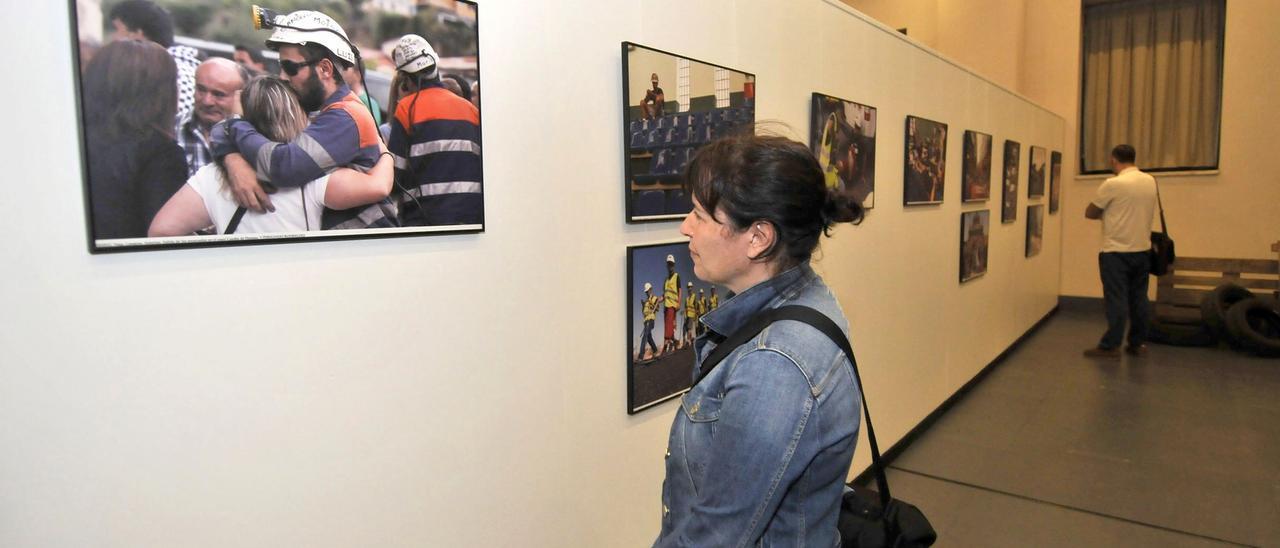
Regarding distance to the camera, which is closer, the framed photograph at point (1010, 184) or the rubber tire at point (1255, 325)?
the framed photograph at point (1010, 184)

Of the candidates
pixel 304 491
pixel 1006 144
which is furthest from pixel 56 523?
pixel 1006 144

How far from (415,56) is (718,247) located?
0.87m

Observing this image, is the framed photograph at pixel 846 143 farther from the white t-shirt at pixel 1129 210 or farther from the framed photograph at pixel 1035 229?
the framed photograph at pixel 1035 229

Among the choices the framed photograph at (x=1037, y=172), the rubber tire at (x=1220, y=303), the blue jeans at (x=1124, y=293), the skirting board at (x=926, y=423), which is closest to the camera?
the skirting board at (x=926, y=423)

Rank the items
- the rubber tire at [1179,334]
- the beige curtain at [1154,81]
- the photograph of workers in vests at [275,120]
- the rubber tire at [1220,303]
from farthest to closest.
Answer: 1. the beige curtain at [1154,81]
2. the rubber tire at [1179,334]
3. the rubber tire at [1220,303]
4. the photograph of workers in vests at [275,120]

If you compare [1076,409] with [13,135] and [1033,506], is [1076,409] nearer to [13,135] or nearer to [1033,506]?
[1033,506]

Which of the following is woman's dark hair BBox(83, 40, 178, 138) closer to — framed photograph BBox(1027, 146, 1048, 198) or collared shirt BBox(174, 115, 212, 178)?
collared shirt BBox(174, 115, 212, 178)

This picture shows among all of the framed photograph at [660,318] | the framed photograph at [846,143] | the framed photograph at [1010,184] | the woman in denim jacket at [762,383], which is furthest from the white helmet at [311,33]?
the framed photograph at [1010,184]

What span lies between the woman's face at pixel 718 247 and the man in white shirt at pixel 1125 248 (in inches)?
273

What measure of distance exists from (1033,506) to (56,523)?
392 cm

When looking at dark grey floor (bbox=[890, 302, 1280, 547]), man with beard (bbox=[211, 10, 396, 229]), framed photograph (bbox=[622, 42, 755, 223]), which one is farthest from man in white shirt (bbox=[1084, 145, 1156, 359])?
man with beard (bbox=[211, 10, 396, 229])

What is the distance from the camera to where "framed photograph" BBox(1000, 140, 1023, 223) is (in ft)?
21.0

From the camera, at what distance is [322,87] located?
1472 millimetres

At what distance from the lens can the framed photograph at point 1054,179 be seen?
845cm
